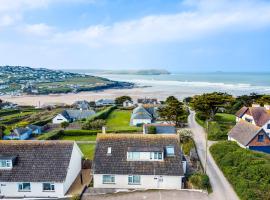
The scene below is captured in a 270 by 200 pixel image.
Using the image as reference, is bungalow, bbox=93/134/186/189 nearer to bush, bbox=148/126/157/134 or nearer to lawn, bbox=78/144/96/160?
lawn, bbox=78/144/96/160

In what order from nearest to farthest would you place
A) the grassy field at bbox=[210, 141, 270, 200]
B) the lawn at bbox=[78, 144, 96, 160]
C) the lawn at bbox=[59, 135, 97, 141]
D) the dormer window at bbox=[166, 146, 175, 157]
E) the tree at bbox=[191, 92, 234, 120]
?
the grassy field at bbox=[210, 141, 270, 200]
the dormer window at bbox=[166, 146, 175, 157]
the lawn at bbox=[78, 144, 96, 160]
the lawn at bbox=[59, 135, 97, 141]
the tree at bbox=[191, 92, 234, 120]

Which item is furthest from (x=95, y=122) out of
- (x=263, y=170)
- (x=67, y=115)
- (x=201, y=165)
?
(x=263, y=170)

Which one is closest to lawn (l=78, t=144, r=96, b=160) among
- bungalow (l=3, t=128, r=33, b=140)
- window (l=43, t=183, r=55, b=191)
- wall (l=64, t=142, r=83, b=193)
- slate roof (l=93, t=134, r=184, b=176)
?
wall (l=64, t=142, r=83, b=193)

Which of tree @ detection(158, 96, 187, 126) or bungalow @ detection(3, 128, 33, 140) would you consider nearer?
bungalow @ detection(3, 128, 33, 140)

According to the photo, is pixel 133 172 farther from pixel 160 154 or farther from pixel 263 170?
pixel 263 170

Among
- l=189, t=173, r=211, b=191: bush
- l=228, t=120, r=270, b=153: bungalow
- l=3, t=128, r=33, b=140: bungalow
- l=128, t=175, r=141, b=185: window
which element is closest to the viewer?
l=128, t=175, r=141, b=185: window

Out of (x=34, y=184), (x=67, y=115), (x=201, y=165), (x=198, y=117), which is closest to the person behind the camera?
(x=34, y=184)

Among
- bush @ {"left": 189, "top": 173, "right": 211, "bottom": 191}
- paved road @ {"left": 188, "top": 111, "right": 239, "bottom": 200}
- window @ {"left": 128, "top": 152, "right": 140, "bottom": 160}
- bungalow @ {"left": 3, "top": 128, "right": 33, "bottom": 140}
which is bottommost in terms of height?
bungalow @ {"left": 3, "top": 128, "right": 33, "bottom": 140}
